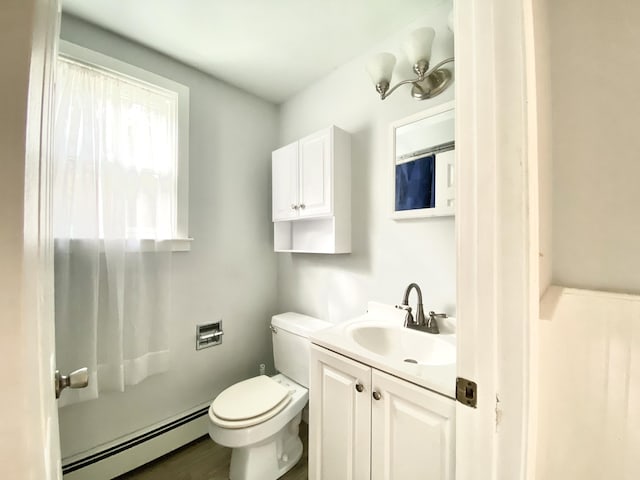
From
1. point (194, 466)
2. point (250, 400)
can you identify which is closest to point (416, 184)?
point (250, 400)

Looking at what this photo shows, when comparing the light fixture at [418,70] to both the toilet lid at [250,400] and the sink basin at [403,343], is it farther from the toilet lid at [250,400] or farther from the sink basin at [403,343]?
the toilet lid at [250,400]

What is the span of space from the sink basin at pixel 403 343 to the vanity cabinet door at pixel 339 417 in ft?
0.51

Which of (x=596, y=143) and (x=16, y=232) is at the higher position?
(x=596, y=143)

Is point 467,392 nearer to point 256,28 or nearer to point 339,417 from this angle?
point 339,417

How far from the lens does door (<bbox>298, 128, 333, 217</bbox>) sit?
1.45 meters

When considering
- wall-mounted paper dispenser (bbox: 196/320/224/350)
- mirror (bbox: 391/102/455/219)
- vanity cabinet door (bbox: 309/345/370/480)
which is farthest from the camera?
wall-mounted paper dispenser (bbox: 196/320/224/350)

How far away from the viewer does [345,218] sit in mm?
1509

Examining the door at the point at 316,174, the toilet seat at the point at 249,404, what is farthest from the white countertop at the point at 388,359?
the door at the point at 316,174

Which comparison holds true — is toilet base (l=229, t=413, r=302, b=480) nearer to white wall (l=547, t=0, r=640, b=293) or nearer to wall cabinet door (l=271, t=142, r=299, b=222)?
wall cabinet door (l=271, t=142, r=299, b=222)

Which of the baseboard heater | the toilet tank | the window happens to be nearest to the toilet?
the toilet tank

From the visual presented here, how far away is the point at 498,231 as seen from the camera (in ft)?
1.66

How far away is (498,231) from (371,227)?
943mm

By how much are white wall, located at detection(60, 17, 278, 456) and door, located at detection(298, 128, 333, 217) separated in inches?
19.7

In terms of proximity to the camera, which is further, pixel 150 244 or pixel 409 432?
pixel 150 244
